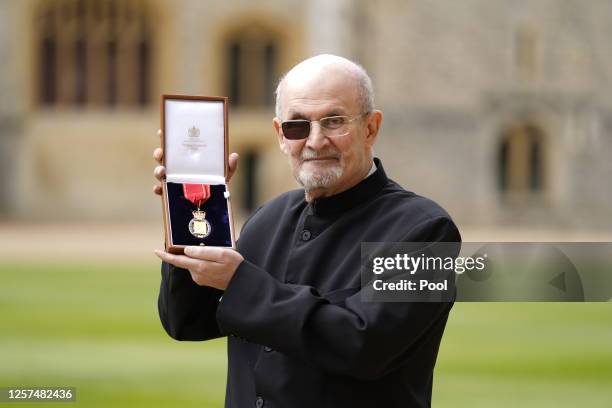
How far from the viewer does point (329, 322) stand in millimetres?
2555

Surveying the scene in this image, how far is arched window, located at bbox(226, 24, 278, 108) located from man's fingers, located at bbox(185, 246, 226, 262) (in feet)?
79.0

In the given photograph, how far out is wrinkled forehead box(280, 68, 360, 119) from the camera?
2693 mm

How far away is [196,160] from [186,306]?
404mm

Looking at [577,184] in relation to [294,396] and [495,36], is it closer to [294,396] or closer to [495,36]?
[495,36]

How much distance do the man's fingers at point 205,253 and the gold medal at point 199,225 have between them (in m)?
0.07

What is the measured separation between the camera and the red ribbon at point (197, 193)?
269 centimetres

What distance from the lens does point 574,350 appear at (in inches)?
330

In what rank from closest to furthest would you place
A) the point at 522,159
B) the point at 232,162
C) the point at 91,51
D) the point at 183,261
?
the point at 183,261, the point at 232,162, the point at 91,51, the point at 522,159

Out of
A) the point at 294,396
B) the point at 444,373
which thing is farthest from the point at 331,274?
the point at 444,373

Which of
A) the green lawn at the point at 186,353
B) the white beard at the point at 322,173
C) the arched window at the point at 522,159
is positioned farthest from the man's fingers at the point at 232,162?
the arched window at the point at 522,159

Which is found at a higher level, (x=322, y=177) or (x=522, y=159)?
(x=322, y=177)

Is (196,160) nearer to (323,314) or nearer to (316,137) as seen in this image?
(316,137)

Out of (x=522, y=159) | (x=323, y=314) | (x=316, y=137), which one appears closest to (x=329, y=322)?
(x=323, y=314)

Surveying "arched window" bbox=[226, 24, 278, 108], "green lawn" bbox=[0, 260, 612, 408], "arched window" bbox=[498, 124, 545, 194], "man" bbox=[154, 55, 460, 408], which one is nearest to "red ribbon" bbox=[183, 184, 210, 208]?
"man" bbox=[154, 55, 460, 408]
